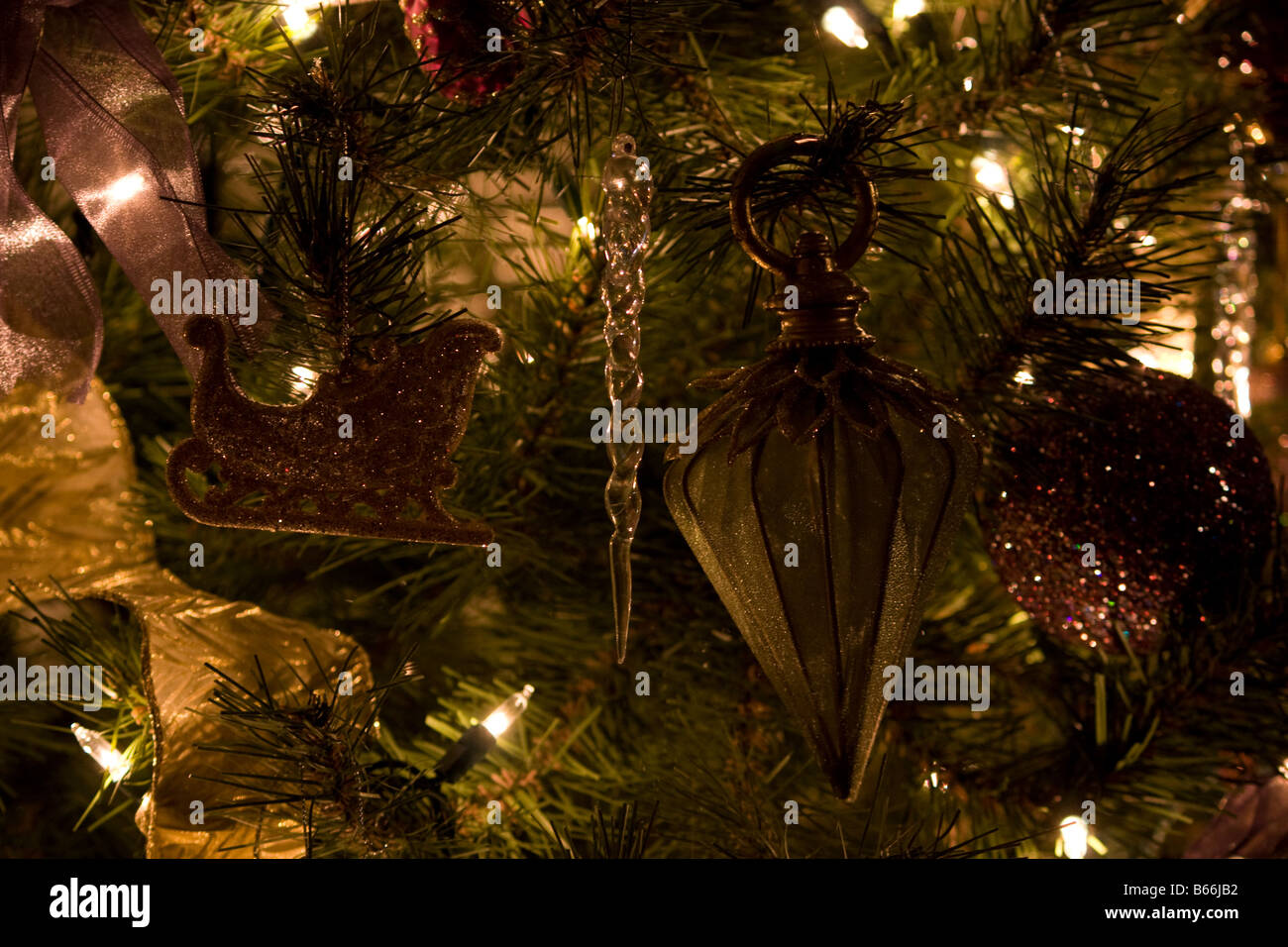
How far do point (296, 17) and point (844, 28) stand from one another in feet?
1.12

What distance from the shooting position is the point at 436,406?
438mm

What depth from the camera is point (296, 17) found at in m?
0.51

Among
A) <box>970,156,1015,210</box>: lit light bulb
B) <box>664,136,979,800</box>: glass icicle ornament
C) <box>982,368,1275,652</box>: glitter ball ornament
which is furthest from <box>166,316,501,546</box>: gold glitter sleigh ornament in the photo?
<box>970,156,1015,210</box>: lit light bulb

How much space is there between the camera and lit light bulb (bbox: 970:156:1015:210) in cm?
74

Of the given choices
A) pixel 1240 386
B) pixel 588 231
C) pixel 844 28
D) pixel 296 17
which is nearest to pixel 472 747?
pixel 588 231

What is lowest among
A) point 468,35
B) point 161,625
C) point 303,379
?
point 161,625

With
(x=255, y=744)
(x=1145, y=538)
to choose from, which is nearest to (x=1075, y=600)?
(x=1145, y=538)

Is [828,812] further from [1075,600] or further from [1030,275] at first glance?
[1030,275]

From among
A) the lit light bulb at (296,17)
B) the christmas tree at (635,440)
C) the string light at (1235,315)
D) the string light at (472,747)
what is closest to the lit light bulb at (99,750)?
the christmas tree at (635,440)

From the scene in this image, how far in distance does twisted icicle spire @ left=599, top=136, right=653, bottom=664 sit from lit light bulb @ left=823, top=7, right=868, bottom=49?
0.27 m

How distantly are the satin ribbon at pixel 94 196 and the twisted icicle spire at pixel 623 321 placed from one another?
158mm

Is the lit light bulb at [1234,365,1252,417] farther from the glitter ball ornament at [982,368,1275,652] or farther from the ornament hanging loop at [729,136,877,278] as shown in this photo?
the ornament hanging loop at [729,136,877,278]

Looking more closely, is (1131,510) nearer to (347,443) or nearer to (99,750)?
(347,443)

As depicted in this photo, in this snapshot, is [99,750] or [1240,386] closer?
[99,750]
